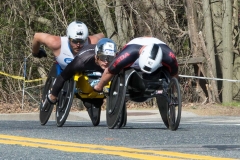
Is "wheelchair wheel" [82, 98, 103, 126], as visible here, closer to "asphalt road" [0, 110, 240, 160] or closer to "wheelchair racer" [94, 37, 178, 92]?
"wheelchair racer" [94, 37, 178, 92]

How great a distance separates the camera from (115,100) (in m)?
11.3

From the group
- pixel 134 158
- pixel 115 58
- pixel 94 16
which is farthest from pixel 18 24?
pixel 134 158

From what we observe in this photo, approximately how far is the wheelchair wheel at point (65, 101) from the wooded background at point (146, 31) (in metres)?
7.80

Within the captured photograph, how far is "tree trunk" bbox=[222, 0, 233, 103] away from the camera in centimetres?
2239

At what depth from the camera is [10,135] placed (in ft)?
32.0

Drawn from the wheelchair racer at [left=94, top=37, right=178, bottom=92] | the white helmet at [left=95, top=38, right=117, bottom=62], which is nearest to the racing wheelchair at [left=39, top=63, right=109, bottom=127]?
the white helmet at [left=95, top=38, right=117, bottom=62]

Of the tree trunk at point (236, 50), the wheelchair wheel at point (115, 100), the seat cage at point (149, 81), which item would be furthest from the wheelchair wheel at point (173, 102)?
the tree trunk at point (236, 50)

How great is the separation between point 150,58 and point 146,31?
12.2 m

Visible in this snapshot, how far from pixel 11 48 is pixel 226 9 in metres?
6.43

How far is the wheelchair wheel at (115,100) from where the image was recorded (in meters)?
11.1

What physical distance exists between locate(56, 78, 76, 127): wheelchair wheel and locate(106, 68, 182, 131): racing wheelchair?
1.13m

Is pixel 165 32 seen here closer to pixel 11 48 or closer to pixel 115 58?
pixel 11 48

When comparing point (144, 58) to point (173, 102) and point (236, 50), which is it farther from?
point (236, 50)

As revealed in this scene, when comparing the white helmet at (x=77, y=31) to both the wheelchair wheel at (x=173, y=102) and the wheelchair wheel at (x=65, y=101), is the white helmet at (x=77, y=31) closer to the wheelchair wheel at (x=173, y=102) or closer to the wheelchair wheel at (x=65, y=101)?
the wheelchair wheel at (x=65, y=101)
